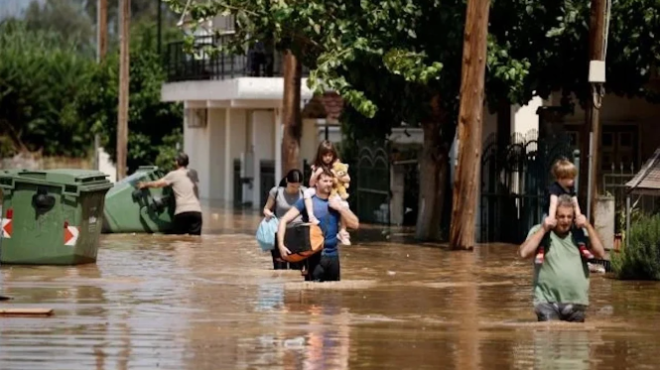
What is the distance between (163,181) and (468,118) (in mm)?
6180

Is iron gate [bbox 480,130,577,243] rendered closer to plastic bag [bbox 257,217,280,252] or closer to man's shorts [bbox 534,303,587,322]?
plastic bag [bbox 257,217,280,252]

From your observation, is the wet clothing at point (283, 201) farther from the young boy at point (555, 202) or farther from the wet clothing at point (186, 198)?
the wet clothing at point (186, 198)

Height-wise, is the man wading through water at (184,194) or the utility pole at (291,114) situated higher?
the utility pole at (291,114)

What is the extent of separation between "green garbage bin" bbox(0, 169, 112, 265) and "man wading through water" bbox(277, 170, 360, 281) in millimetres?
4733

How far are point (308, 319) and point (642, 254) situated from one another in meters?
6.79

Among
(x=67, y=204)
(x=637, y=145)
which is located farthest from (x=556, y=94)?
(x=67, y=204)

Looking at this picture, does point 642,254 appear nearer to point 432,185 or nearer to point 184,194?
point 432,185

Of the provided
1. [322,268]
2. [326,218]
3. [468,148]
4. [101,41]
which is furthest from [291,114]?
[101,41]

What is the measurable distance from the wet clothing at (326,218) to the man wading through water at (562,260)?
3705 mm

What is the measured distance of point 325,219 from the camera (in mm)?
18766

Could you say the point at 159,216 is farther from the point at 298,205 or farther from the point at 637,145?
the point at 298,205

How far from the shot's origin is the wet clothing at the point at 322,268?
19172 mm

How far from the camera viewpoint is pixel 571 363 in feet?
45.0

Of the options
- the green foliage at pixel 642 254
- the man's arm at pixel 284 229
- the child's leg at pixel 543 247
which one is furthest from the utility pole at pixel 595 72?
the child's leg at pixel 543 247
